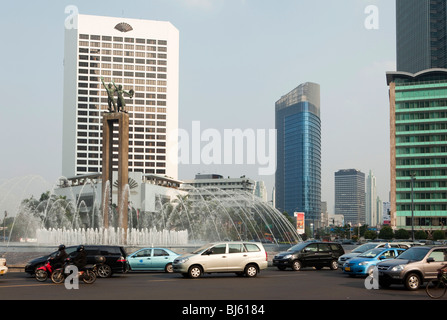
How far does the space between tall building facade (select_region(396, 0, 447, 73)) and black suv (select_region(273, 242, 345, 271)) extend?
15408 cm

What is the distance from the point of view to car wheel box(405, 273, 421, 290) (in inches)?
760

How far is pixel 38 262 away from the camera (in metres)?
24.1

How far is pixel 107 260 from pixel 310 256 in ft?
37.8

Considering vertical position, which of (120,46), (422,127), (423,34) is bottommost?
(422,127)

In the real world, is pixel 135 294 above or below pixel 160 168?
below

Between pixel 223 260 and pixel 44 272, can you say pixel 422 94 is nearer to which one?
pixel 223 260

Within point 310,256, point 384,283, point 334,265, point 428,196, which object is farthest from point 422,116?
point 384,283

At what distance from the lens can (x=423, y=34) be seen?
172000 mm

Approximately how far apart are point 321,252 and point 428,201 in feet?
343

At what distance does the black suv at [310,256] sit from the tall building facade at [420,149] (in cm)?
10197

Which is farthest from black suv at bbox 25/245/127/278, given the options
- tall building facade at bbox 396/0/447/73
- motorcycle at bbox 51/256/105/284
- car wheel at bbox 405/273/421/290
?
tall building facade at bbox 396/0/447/73

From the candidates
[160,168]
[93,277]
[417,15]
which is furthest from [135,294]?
[417,15]

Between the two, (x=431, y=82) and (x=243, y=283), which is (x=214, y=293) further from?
(x=431, y=82)

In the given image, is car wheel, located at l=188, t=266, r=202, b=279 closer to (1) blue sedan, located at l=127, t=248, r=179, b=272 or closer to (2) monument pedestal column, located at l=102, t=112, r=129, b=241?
(1) blue sedan, located at l=127, t=248, r=179, b=272
